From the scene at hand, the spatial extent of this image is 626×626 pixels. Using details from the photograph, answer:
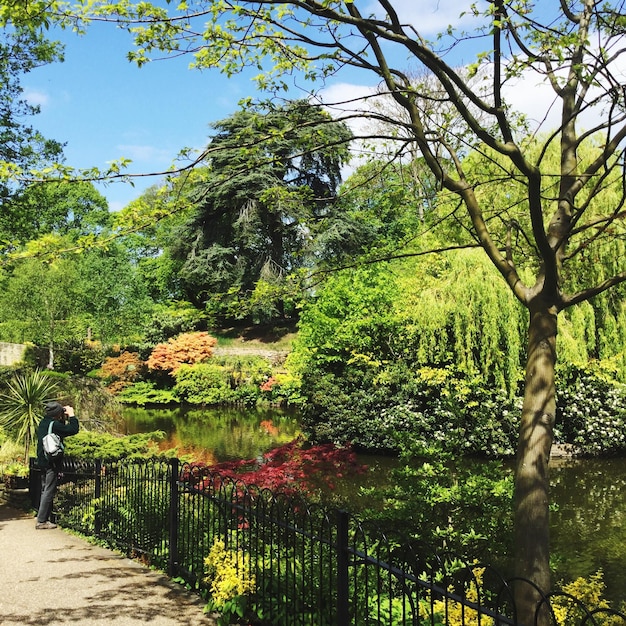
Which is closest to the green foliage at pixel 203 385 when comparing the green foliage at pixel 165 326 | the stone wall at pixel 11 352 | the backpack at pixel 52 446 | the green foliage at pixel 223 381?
the green foliage at pixel 223 381

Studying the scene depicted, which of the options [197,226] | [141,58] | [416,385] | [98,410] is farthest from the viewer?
[197,226]

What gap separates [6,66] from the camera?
43.3 ft

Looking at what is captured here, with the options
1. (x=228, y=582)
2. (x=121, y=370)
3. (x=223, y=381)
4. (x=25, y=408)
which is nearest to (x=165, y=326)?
(x=121, y=370)

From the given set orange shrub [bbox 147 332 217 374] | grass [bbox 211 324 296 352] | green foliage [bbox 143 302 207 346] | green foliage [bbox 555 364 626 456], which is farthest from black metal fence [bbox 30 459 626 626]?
grass [bbox 211 324 296 352]

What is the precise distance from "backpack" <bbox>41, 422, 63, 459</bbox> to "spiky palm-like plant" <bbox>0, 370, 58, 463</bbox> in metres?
3.77

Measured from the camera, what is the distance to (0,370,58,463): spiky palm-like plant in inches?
442

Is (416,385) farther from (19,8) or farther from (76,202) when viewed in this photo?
(76,202)

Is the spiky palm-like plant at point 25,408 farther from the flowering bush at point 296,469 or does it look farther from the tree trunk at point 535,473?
the tree trunk at point 535,473

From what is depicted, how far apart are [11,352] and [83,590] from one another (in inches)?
1199

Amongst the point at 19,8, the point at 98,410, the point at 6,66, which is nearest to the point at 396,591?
the point at 19,8

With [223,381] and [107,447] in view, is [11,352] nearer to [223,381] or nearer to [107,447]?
[223,381]

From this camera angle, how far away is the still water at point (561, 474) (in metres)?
8.40

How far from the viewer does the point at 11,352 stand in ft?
106

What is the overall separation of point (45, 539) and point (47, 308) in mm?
23493
